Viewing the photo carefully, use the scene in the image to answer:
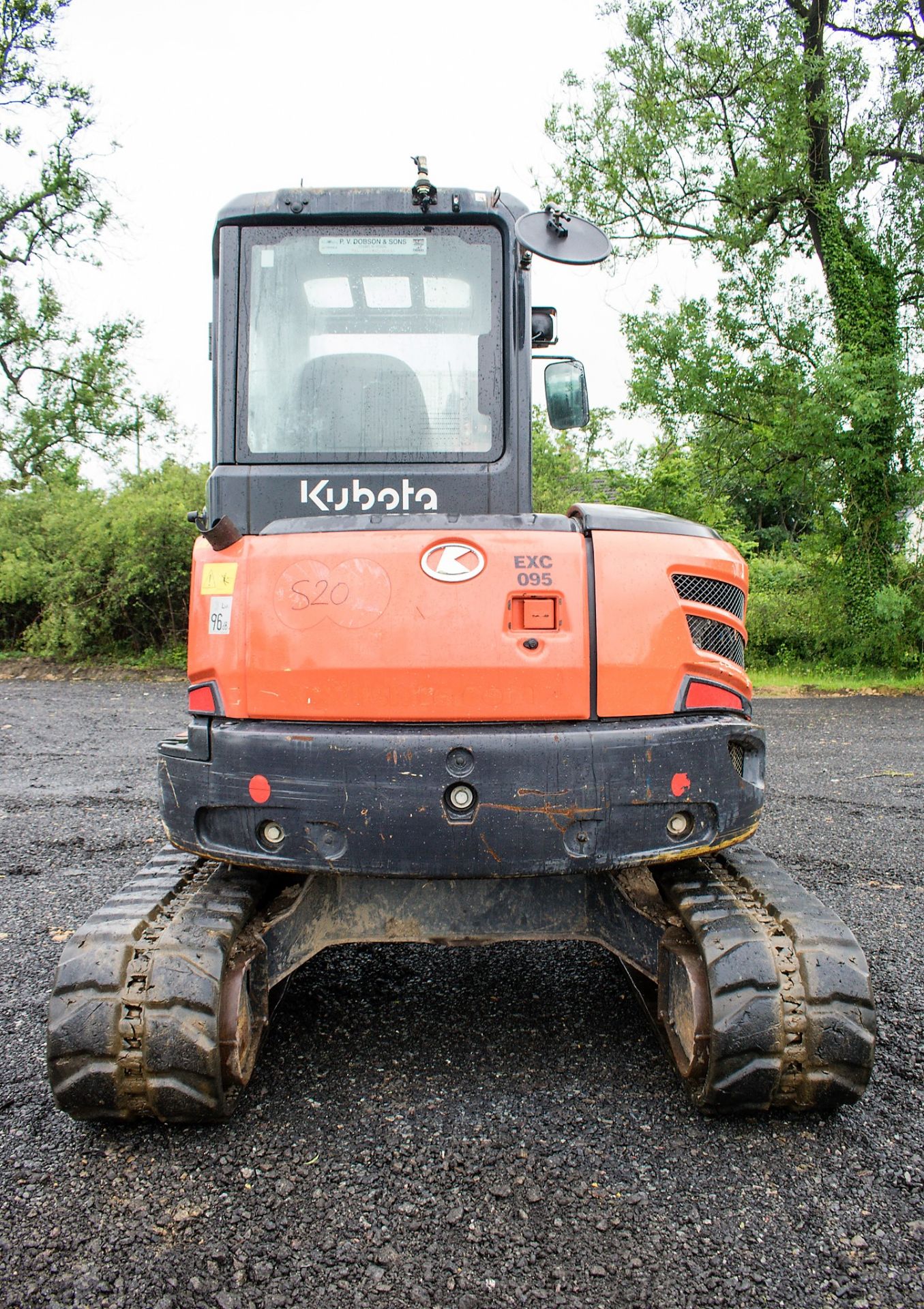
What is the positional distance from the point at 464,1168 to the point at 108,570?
55.1 feet

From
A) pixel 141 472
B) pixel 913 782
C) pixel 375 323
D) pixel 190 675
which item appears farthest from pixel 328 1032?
pixel 141 472

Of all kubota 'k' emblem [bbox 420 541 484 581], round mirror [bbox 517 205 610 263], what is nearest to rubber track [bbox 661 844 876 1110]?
kubota 'k' emblem [bbox 420 541 484 581]

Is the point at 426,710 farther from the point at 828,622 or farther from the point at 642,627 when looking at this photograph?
the point at 828,622

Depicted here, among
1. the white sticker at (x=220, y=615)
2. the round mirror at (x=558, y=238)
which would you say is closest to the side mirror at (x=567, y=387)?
the round mirror at (x=558, y=238)

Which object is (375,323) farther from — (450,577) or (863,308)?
(863,308)

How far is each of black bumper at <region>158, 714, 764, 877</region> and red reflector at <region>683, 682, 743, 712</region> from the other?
0.34ft

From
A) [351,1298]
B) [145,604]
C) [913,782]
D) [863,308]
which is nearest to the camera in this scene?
[351,1298]

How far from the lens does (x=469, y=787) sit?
267 cm

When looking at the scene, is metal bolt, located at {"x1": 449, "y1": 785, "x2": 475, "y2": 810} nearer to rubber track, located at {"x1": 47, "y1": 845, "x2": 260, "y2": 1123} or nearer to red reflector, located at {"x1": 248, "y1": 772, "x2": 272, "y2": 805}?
red reflector, located at {"x1": 248, "y1": 772, "x2": 272, "y2": 805}

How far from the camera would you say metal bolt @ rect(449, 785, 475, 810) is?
8.75 feet

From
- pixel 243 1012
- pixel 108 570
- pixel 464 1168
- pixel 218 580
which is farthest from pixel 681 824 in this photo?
pixel 108 570

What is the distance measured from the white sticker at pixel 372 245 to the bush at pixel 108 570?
46.9 feet

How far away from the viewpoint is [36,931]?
14.4 ft

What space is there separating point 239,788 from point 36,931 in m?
2.25
